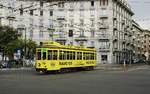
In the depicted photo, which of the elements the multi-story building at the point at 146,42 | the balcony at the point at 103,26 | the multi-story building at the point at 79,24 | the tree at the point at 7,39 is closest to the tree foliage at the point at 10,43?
the tree at the point at 7,39

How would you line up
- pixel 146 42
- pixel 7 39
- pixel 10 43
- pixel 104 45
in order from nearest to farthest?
pixel 7 39 < pixel 10 43 < pixel 104 45 < pixel 146 42

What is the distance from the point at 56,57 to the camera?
39.2 metres

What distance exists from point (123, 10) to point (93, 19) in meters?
16.7

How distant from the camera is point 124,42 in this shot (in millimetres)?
110812

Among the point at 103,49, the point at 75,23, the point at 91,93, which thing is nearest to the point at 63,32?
the point at 75,23

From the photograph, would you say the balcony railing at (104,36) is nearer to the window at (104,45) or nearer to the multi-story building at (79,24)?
the multi-story building at (79,24)

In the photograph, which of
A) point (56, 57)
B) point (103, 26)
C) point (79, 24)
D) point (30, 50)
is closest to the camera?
point (56, 57)

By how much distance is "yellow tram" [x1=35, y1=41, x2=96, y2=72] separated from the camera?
125 ft

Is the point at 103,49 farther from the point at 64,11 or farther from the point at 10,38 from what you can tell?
the point at 10,38

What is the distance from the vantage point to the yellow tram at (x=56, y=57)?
1501 inches

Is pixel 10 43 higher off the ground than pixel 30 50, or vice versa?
pixel 10 43

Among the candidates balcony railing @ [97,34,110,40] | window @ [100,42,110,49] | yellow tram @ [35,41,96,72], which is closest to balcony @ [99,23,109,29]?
balcony railing @ [97,34,110,40]

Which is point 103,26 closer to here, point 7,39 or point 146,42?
point 7,39

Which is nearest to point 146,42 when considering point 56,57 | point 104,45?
point 104,45
